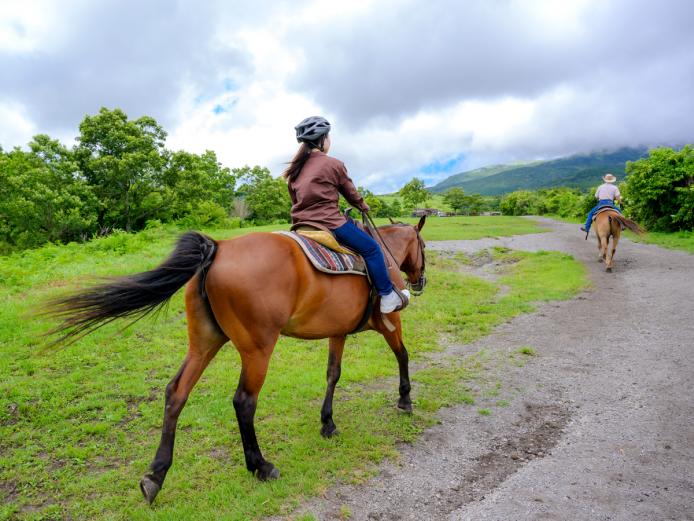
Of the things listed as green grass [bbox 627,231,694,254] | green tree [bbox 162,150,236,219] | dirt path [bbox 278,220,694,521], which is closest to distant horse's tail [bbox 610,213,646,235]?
green grass [bbox 627,231,694,254]

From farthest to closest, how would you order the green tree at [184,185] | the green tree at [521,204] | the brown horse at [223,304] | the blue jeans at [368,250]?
the green tree at [521,204]
the green tree at [184,185]
the blue jeans at [368,250]
the brown horse at [223,304]

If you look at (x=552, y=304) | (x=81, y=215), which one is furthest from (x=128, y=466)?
(x=81, y=215)

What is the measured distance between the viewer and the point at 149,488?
3.44 metres

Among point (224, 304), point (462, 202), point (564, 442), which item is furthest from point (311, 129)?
point (462, 202)

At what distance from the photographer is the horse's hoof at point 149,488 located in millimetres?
3430

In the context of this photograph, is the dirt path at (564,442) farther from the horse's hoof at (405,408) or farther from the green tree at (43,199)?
the green tree at (43,199)

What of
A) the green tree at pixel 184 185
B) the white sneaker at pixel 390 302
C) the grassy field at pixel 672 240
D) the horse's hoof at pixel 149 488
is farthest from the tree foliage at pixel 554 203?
the horse's hoof at pixel 149 488

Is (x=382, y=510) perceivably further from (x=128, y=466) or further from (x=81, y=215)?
(x=81, y=215)

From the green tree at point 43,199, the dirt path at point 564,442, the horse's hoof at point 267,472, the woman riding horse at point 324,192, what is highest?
the green tree at point 43,199

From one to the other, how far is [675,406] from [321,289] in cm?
441

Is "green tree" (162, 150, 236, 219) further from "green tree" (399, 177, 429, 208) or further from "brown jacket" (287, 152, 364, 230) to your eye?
"green tree" (399, 177, 429, 208)

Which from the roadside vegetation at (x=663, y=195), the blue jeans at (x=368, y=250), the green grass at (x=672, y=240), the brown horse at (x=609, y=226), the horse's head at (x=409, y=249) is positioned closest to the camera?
the blue jeans at (x=368, y=250)

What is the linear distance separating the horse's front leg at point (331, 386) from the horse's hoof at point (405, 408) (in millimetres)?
842

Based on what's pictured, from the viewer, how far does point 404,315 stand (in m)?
9.30
